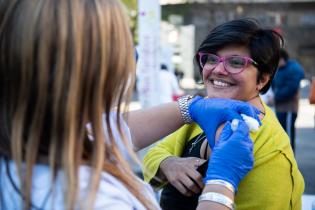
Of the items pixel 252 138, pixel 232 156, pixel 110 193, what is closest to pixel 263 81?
pixel 252 138

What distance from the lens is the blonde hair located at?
0.94 metres

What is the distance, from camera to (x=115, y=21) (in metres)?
1.00

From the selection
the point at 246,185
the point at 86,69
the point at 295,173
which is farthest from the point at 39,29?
the point at 295,173

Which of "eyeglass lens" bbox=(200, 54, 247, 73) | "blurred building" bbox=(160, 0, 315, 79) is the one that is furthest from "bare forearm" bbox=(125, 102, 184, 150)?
"blurred building" bbox=(160, 0, 315, 79)

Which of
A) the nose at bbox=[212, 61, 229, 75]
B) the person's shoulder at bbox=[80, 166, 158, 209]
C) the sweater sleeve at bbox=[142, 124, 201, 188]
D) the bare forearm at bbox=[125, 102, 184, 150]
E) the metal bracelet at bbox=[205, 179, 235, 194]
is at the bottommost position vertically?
the sweater sleeve at bbox=[142, 124, 201, 188]

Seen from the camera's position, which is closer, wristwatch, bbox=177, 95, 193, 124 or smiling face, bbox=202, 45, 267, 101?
wristwatch, bbox=177, 95, 193, 124

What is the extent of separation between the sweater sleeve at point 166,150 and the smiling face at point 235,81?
0.15 m

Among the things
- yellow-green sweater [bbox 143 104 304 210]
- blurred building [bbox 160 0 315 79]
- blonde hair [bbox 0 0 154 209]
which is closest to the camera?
blonde hair [bbox 0 0 154 209]

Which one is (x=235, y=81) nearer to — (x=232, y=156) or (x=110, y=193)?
(x=232, y=156)

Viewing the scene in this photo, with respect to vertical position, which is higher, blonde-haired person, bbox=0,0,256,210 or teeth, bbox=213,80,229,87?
blonde-haired person, bbox=0,0,256,210

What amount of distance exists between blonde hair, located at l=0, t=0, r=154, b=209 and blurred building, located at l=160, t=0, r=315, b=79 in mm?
18992

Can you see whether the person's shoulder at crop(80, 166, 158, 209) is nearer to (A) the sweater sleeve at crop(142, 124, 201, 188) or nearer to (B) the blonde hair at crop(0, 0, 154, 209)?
(B) the blonde hair at crop(0, 0, 154, 209)

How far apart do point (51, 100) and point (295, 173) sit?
889 mm

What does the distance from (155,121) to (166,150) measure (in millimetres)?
244
